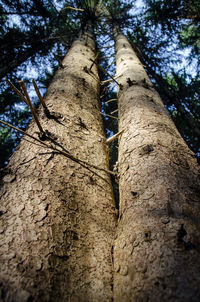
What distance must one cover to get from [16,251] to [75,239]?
0.28 m

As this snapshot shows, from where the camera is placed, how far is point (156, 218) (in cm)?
77

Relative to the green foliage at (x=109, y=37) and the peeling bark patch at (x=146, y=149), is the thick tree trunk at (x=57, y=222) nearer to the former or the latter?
the peeling bark patch at (x=146, y=149)

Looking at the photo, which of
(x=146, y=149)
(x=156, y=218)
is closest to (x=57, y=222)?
(x=156, y=218)

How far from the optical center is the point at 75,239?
33.4 inches

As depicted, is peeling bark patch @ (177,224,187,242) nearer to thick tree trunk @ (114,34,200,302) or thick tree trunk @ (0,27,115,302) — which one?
thick tree trunk @ (114,34,200,302)

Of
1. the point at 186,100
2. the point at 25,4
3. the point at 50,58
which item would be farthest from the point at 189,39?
the point at 25,4

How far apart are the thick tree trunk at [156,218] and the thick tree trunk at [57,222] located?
0.13 m

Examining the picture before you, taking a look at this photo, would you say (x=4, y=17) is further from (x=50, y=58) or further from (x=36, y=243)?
(x=36, y=243)

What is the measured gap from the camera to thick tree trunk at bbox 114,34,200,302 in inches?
23.0

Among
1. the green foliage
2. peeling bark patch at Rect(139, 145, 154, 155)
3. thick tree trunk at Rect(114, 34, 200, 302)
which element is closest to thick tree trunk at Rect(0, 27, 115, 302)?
thick tree trunk at Rect(114, 34, 200, 302)

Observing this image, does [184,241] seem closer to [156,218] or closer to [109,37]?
[156,218]

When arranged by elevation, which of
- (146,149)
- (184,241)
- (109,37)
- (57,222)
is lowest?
(184,241)

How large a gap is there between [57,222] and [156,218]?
1.61 ft

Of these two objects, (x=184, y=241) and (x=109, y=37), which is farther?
(x=109, y=37)
